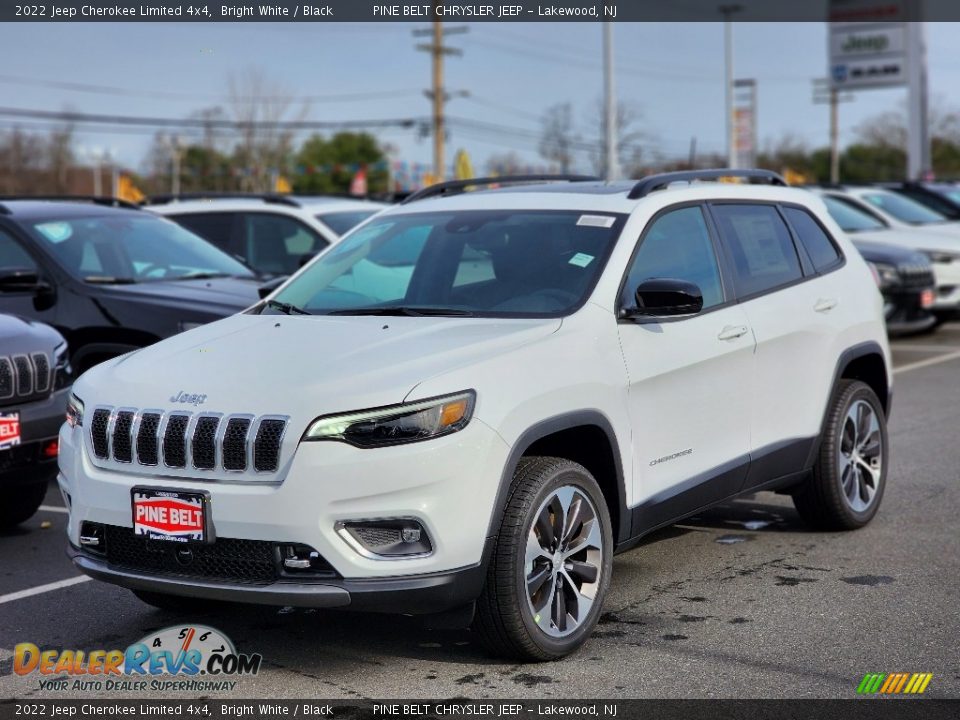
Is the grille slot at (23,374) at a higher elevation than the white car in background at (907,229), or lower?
lower

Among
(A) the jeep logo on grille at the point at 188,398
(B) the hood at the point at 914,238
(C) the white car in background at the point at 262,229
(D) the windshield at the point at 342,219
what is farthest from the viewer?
(B) the hood at the point at 914,238

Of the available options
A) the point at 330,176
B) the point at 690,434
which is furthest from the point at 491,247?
the point at 330,176

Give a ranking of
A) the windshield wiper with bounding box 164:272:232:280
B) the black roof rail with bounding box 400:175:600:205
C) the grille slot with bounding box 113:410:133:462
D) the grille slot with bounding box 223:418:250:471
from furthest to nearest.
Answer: the windshield wiper with bounding box 164:272:232:280 < the black roof rail with bounding box 400:175:600:205 < the grille slot with bounding box 113:410:133:462 < the grille slot with bounding box 223:418:250:471

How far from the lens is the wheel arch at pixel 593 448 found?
473cm

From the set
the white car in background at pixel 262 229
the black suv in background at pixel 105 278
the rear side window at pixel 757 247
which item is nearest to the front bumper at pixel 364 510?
the rear side window at pixel 757 247

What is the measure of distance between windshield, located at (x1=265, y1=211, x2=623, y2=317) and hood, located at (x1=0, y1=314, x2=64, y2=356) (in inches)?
69.3

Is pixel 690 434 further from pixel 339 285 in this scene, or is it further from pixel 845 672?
pixel 339 285

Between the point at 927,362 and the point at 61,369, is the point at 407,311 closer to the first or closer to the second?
the point at 61,369

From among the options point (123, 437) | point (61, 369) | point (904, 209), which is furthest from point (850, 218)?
point (123, 437)

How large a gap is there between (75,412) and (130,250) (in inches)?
184

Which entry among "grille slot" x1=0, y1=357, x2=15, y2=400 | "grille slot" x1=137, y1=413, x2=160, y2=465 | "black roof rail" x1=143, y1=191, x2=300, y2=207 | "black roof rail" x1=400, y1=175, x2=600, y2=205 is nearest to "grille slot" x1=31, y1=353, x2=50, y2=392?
"grille slot" x1=0, y1=357, x2=15, y2=400

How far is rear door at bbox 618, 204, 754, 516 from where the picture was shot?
17.1 ft

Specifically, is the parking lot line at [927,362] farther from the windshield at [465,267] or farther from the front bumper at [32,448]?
the front bumper at [32,448]

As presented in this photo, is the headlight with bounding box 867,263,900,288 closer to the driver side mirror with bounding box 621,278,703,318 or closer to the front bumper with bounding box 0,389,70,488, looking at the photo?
the driver side mirror with bounding box 621,278,703,318
